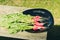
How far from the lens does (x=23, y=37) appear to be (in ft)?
12.9

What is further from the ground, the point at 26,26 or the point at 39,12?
the point at 39,12

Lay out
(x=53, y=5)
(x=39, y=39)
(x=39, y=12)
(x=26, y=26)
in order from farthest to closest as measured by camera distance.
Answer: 1. (x=53, y=5)
2. (x=39, y=12)
3. (x=39, y=39)
4. (x=26, y=26)

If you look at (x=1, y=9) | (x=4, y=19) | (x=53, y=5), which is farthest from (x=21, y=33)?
(x=53, y=5)

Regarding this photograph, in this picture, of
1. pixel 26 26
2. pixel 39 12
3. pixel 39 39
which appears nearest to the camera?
pixel 26 26

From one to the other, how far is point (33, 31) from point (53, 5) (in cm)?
328

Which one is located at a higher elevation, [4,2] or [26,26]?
[4,2]

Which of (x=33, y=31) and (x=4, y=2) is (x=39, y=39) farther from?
(x=4, y=2)

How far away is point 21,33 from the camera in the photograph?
3840 mm

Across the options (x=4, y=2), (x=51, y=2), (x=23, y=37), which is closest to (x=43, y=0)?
(x=51, y=2)

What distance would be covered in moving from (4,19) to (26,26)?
0.41 m

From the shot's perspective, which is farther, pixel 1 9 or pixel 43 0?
pixel 43 0

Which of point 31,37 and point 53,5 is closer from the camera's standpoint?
point 31,37

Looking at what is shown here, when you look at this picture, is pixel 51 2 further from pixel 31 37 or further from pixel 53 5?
pixel 31 37

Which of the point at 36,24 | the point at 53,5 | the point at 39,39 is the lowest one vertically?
the point at 39,39
